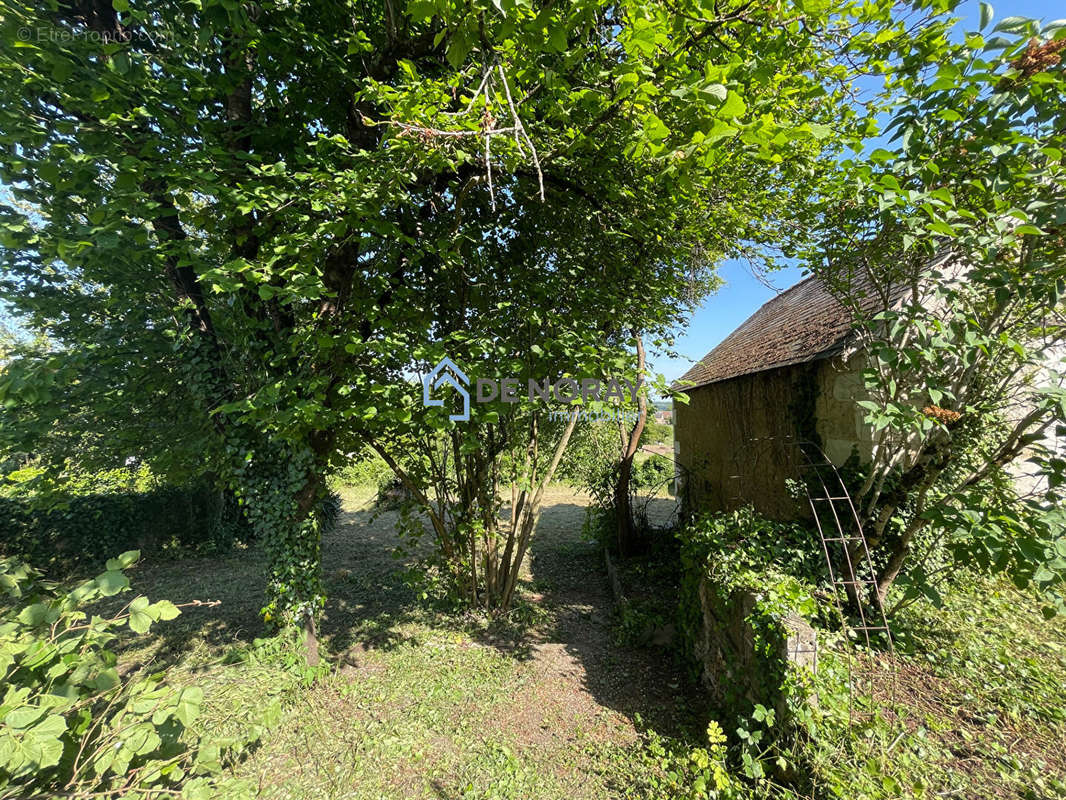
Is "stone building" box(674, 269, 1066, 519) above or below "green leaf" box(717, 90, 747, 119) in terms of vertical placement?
below

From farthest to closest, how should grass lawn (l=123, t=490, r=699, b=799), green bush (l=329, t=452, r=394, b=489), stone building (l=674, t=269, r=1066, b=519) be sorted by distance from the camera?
green bush (l=329, t=452, r=394, b=489)
stone building (l=674, t=269, r=1066, b=519)
grass lawn (l=123, t=490, r=699, b=799)

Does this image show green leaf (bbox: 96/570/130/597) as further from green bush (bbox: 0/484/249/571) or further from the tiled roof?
green bush (bbox: 0/484/249/571)

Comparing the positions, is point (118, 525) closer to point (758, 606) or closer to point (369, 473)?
point (369, 473)

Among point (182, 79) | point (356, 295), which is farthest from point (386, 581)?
point (182, 79)

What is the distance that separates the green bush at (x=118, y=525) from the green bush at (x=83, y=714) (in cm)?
717

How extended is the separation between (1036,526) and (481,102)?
12.7 ft

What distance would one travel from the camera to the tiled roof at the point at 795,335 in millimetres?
4836

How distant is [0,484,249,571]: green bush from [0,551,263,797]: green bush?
717 cm

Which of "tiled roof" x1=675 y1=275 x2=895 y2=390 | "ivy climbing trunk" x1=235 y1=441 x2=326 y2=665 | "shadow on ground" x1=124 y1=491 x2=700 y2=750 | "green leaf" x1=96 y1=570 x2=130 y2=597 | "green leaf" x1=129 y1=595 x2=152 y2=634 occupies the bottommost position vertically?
"shadow on ground" x1=124 y1=491 x2=700 y2=750

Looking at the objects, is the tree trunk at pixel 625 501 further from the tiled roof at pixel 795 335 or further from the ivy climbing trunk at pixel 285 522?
the ivy climbing trunk at pixel 285 522

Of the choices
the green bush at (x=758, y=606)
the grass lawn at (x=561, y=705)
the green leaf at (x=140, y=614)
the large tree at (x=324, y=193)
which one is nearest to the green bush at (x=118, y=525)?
the grass lawn at (x=561, y=705)

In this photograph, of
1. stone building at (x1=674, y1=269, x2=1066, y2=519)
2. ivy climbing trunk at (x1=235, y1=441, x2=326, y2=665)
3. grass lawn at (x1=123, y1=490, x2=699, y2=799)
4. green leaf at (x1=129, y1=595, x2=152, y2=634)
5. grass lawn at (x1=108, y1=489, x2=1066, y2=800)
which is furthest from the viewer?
stone building at (x1=674, y1=269, x2=1066, y2=519)

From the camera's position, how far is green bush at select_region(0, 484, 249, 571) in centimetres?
710

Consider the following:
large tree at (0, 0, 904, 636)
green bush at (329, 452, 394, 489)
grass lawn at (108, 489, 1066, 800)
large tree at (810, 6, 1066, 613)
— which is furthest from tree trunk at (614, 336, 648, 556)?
green bush at (329, 452, 394, 489)
